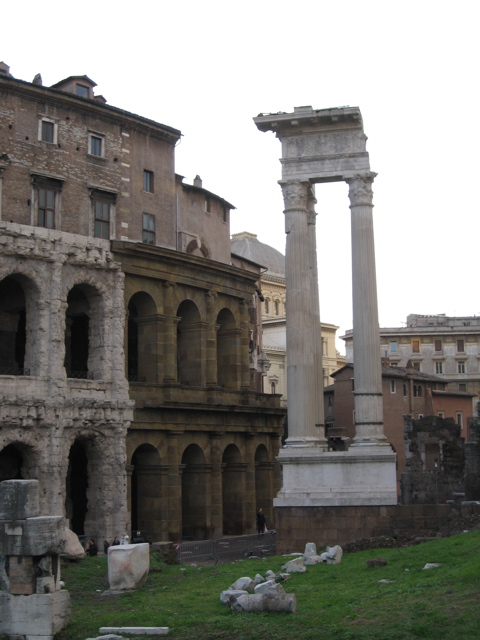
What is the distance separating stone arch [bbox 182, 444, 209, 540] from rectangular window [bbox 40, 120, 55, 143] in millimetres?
14235

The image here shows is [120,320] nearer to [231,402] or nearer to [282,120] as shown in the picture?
[231,402]

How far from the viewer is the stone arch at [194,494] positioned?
42.2 metres

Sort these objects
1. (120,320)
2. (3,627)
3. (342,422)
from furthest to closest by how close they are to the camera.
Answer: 1. (342,422)
2. (120,320)
3. (3,627)

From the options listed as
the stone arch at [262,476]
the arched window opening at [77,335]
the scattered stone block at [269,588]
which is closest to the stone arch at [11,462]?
the arched window opening at [77,335]

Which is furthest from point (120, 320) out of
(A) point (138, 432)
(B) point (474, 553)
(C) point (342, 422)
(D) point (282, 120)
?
(C) point (342, 422)

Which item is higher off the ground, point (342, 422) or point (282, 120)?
point (282, 120)

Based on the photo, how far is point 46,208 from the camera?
1531 inches

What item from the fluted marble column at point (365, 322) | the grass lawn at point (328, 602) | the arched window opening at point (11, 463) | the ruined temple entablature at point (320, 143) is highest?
the ruined temple entablature at point (320, 143)

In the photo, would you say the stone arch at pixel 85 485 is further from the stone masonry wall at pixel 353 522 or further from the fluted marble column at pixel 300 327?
the stone masonry wall at pixel 353 522

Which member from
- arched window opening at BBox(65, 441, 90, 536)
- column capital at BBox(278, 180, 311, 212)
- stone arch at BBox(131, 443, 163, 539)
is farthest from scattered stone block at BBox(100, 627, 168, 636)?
arched window opening at BBox(65, 441, 90, 536)

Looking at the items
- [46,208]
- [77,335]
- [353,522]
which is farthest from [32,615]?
[77,335]

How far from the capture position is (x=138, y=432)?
39750 mm

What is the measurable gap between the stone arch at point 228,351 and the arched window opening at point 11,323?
379 inches

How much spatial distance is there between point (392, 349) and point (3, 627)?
76670mm
